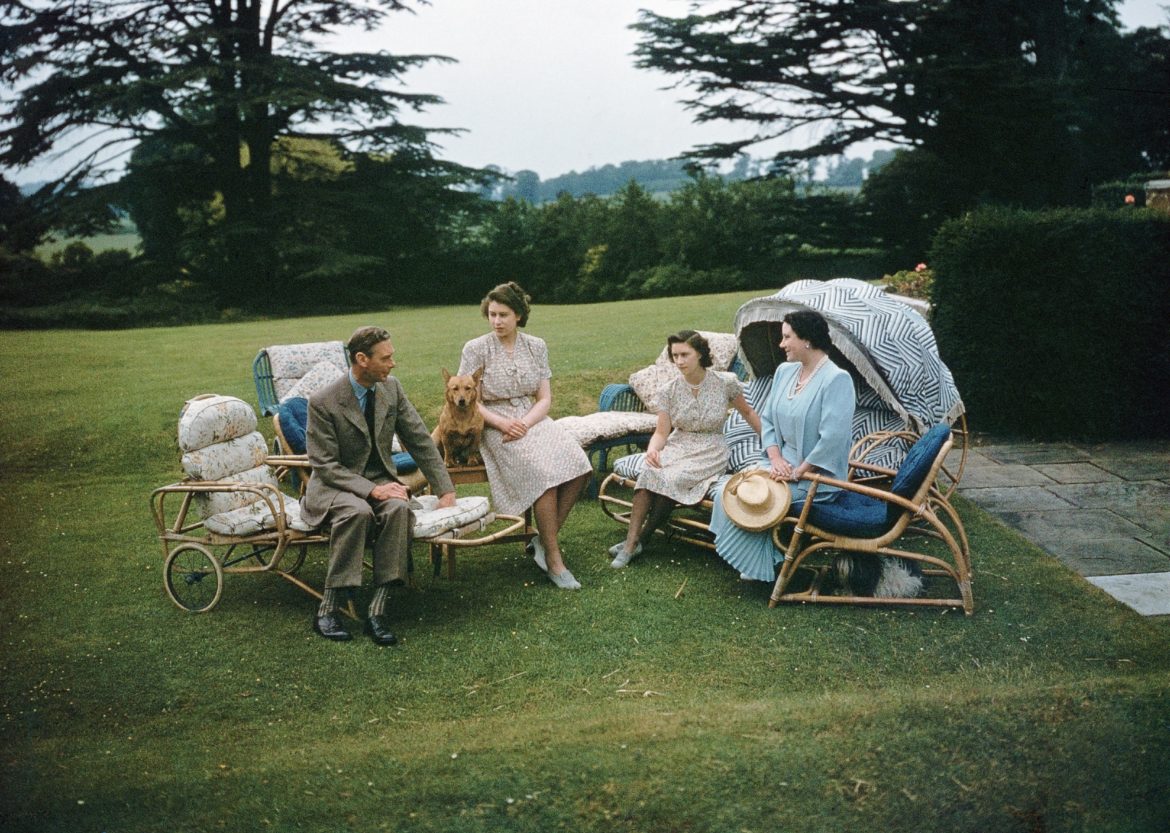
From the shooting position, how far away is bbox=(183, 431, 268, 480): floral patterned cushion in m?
5.26

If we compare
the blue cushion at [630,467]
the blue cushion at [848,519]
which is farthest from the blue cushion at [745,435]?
the blue cushion at [848,519]

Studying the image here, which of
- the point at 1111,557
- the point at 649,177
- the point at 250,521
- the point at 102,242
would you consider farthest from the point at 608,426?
the point at 649,177

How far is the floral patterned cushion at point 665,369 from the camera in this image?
306 inches

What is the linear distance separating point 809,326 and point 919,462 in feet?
3.13

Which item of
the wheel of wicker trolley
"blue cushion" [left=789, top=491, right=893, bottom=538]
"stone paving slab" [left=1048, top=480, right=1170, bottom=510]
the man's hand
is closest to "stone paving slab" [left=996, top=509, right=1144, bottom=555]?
"stone paving slab" [left=1048, top=480, right=1170, bottom=510]

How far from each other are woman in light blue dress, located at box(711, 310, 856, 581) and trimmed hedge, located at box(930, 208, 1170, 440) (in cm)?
427

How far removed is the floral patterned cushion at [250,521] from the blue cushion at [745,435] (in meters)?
2.68

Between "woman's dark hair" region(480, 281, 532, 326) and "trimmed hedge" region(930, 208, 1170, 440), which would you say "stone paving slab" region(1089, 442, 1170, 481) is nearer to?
"trimmed hedge" region(930, 208, 1170, 440)

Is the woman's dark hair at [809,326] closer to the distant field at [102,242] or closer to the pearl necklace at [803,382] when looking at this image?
the pearl necklace at [803,382]

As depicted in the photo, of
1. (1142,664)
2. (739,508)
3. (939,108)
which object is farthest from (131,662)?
(939,108)

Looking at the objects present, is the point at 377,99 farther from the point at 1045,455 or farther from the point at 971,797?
the point at 971,797

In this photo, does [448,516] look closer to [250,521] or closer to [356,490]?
[356,490]

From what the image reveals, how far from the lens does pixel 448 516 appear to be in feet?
16.5

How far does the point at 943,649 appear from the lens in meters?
4.55
